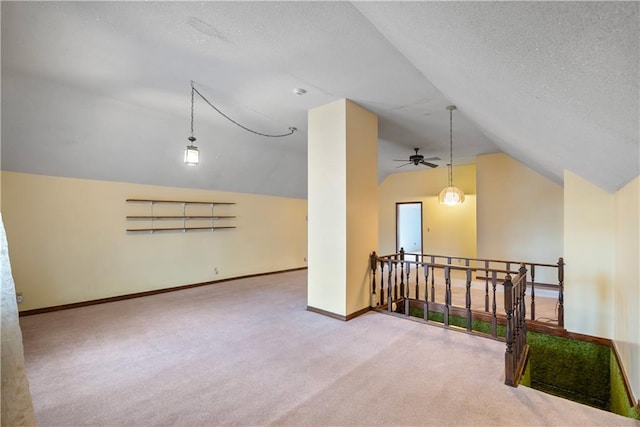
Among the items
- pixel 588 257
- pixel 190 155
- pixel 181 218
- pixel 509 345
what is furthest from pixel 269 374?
pixel 181 218

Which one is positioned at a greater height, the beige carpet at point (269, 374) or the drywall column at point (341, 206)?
the drywall column at point (341, 206)

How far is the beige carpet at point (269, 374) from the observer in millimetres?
2113

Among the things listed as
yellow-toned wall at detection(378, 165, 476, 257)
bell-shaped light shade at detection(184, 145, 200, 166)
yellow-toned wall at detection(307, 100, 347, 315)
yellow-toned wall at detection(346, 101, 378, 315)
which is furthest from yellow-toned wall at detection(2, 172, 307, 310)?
yellow-toned wall at detection(378, 165, 476, 257)

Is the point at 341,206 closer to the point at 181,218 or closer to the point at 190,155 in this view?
the point at 190,155

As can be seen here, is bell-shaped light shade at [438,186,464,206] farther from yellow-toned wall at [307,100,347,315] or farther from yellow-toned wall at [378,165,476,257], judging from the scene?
yellow-toned wall at [378,165,476,257]

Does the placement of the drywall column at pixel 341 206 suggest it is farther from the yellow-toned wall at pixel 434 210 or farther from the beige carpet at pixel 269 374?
the yellow-toned wall at pixel 434 210

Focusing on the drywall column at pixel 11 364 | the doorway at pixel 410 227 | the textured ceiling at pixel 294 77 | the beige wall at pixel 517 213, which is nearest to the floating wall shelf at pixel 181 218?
the textured ceiling at pixel 294 77

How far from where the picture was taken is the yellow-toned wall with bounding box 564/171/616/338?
140 inches

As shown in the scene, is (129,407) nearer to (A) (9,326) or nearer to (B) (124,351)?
(B) (124,351)

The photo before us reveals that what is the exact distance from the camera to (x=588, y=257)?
3.70 m

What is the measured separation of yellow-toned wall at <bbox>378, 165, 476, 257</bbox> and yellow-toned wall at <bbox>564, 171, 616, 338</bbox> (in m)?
4.07

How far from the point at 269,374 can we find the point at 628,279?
135 inches

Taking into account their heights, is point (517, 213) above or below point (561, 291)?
above

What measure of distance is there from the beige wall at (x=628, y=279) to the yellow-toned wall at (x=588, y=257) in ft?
0.52
